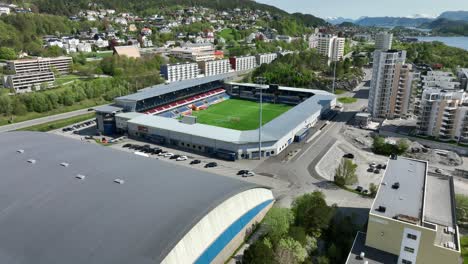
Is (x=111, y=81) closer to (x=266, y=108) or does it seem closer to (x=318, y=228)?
(x=266, y=108)

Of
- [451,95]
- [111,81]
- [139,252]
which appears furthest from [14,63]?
[451,95]

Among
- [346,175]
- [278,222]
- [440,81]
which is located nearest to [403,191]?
[346,175]

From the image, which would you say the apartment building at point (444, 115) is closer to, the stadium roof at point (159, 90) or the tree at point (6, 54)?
the stadium roof at point (159, 90)

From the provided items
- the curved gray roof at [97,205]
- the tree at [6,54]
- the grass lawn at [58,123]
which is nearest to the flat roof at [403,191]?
the curved gray roof at [97,205]

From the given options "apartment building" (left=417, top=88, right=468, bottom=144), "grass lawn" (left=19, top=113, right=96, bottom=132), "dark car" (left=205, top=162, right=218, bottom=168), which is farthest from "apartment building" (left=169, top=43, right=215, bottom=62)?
"apartment building" (left=417, top=88, right=468, bottom=144)

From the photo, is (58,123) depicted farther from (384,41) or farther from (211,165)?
(384,41)

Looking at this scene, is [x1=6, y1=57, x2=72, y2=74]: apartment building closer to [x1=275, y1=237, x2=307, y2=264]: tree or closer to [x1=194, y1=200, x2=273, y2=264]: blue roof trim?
[x1=194, y1=200, x2=273, y2=264]: blue roof trim
